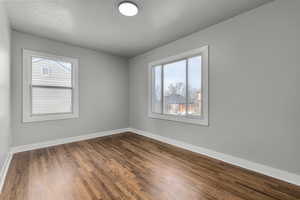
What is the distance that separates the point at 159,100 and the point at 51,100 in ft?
9.07

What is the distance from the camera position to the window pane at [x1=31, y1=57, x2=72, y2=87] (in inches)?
121

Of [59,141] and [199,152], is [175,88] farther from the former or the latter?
[59,141]

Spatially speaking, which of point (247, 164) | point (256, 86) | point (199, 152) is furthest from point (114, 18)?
point (247, 164)

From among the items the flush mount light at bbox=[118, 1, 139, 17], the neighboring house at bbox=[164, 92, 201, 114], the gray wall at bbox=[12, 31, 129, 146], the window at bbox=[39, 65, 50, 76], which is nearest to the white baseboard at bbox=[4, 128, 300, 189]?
the gray wall at bbox=[12, 31, 129, 146]

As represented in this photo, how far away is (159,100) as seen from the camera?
3855mm

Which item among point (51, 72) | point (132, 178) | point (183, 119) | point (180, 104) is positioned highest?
point (51, 72)

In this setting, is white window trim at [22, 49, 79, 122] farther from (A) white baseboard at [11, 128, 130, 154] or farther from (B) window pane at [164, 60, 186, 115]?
(B) window pane at [164, 60, 186, 115]

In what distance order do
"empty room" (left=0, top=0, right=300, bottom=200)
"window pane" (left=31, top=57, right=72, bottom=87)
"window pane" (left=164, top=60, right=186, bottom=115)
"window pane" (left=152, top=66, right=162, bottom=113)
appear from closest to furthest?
"empty room" (left=0, top=0, right=300, bottom=200) → "window pane" (left=31, top=57, right=72, bottom=87) → "window pane" (left=164, top=60, right=186, bottom=115) → "window pane" (left=152, top=66, right=162, bottom=113)

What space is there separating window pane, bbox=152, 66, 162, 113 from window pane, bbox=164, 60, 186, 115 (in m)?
0.21

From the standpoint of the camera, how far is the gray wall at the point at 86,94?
2842mm

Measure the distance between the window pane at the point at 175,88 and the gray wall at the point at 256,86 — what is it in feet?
1.95

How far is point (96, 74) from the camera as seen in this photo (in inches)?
158

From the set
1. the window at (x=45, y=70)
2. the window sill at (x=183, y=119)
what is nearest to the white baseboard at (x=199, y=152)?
the window sill at (x=183, y=119)

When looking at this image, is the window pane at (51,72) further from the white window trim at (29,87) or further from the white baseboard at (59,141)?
the white baseboard at (59,141)
